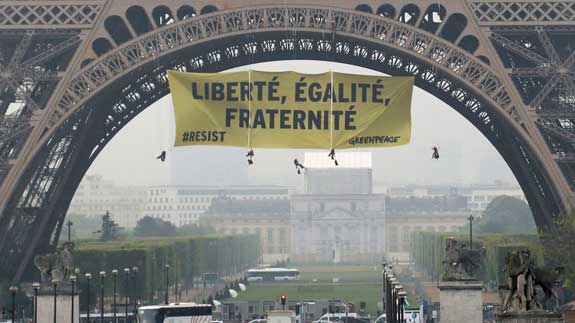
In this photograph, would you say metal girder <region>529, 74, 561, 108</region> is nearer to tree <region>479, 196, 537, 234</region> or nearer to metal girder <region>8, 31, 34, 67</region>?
metal girder <region>8, 31, 34, 67</region>

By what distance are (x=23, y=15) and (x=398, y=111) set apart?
16.7 metres

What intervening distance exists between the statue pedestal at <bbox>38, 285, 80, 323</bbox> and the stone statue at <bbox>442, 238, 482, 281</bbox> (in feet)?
41.7

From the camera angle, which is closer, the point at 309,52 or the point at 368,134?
the point at 368,134

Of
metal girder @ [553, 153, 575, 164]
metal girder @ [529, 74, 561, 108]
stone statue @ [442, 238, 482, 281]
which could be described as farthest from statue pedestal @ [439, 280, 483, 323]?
metal girder @ [529, 74, 561, 108]

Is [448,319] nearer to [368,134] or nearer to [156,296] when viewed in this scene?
[368,134]

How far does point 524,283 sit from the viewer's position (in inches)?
1711

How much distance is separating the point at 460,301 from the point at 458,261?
1384mm

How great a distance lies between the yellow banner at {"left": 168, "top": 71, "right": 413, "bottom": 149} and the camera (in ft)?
201

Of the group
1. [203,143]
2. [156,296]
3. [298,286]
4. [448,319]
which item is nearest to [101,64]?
[203,143]

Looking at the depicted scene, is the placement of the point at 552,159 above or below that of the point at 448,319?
above

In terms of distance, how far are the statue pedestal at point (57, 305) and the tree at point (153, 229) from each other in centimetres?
10562

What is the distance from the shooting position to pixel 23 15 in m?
71.0

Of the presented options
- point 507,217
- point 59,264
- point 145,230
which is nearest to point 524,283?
point 59,264

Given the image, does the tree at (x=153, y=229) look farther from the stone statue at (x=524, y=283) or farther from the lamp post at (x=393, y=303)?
the stone statue at (x=524, y=283)
